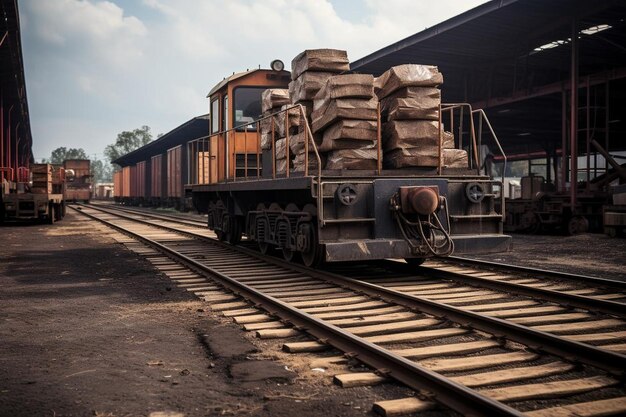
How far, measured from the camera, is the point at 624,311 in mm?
5078

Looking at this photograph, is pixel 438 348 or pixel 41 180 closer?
pixel 438 348

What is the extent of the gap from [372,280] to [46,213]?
17336 mm

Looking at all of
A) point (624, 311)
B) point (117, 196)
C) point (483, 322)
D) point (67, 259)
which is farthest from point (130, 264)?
point (117, 196)

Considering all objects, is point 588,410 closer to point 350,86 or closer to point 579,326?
point 579,326

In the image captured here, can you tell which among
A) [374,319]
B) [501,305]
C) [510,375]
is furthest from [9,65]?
[510,375]

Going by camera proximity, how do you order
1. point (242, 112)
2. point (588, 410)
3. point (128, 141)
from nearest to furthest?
point (588, 410) → point (242, 112) → point (128, 141)

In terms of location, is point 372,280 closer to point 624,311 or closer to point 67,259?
point 624,311

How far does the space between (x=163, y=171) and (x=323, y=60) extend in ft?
102

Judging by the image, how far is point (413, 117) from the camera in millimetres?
7410

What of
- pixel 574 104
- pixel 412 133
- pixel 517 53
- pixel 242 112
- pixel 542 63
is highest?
pixel 542 63

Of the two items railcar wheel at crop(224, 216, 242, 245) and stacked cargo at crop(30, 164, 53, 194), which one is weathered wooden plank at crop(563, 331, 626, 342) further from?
stacked cargo at crop(30, 164, 53, 194)

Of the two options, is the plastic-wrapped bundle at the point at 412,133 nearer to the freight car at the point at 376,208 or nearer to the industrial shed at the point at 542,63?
the freight car at the point at 376,208

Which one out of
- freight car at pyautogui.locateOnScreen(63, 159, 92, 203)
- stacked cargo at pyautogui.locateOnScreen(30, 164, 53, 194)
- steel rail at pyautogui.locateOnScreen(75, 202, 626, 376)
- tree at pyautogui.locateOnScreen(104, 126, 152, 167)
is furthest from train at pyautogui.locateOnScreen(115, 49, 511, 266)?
tree at pyautogui.locateOnScreen(104, 126, 152, 167)

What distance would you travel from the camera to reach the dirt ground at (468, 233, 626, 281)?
337 inches
